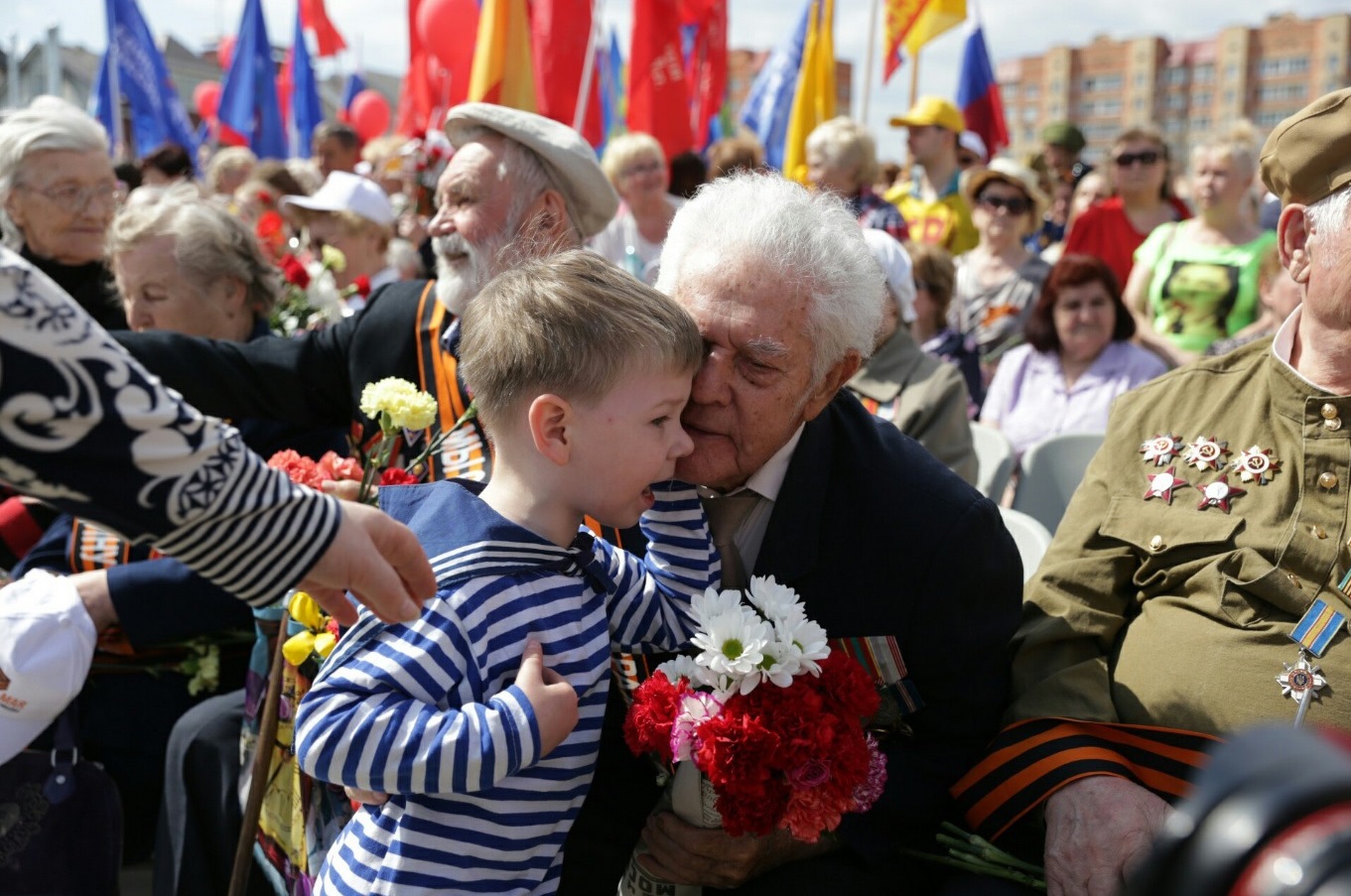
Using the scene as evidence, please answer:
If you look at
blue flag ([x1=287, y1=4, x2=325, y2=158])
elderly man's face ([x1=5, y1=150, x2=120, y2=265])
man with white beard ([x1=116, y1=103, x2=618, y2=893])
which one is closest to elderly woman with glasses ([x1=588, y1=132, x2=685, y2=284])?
elderly man's face ([x1=5, y1=150, x2=120, y2=265])

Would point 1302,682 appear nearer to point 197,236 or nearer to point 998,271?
point 197,236

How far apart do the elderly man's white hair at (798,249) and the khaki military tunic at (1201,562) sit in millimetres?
653

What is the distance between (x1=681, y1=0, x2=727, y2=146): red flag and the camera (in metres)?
11.0

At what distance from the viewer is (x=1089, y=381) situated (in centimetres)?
553

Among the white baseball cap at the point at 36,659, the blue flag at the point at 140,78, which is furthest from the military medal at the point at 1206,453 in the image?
the blue flag at the point at 140,78

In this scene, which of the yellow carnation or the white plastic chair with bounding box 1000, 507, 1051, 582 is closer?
the yellow carnation

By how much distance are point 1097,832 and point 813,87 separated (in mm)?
8042

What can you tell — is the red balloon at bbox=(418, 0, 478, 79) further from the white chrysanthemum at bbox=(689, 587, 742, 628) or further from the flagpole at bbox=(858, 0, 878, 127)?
the white chrysanthemum at bbox=(689, 587, 742, 628)

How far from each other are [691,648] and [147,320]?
7.18 feet

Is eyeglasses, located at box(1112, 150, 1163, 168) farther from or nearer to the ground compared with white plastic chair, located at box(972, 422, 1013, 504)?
farther from the ground

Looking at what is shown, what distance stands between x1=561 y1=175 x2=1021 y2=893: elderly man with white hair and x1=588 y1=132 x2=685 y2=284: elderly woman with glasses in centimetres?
510

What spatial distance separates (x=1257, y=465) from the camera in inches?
92.2

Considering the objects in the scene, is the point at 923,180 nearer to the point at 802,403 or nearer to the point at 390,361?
the point at 390,361

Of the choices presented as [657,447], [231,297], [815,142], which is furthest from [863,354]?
[815,142]
